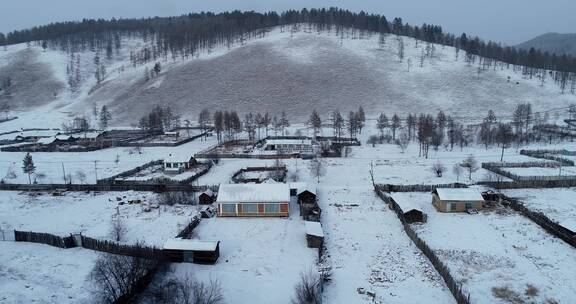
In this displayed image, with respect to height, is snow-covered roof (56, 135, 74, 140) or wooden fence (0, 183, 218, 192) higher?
wooden fence (0, 183, 218, 192)

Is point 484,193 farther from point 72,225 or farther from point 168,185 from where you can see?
point 72,225

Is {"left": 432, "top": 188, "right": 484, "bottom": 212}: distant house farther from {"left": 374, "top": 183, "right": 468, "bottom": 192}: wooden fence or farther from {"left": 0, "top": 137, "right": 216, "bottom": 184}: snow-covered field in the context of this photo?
{"left": 0, "top": 137, "right": 216, "bottom": 184}: snow-covered field

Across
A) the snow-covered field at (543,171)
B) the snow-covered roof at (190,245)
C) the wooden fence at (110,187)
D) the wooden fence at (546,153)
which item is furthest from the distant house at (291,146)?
the snow-covered roof at (190,245)

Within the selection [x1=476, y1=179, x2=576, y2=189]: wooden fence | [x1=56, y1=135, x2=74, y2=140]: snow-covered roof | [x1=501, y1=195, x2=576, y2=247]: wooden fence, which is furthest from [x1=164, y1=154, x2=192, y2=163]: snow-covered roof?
[x1=476, y1=179, x2=576, y2=189]: wooden fence

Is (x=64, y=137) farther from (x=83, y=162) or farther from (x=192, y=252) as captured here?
(x=192, y=252)

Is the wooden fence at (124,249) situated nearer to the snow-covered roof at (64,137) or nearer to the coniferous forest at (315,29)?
the snow-covered roof at (64,137)
